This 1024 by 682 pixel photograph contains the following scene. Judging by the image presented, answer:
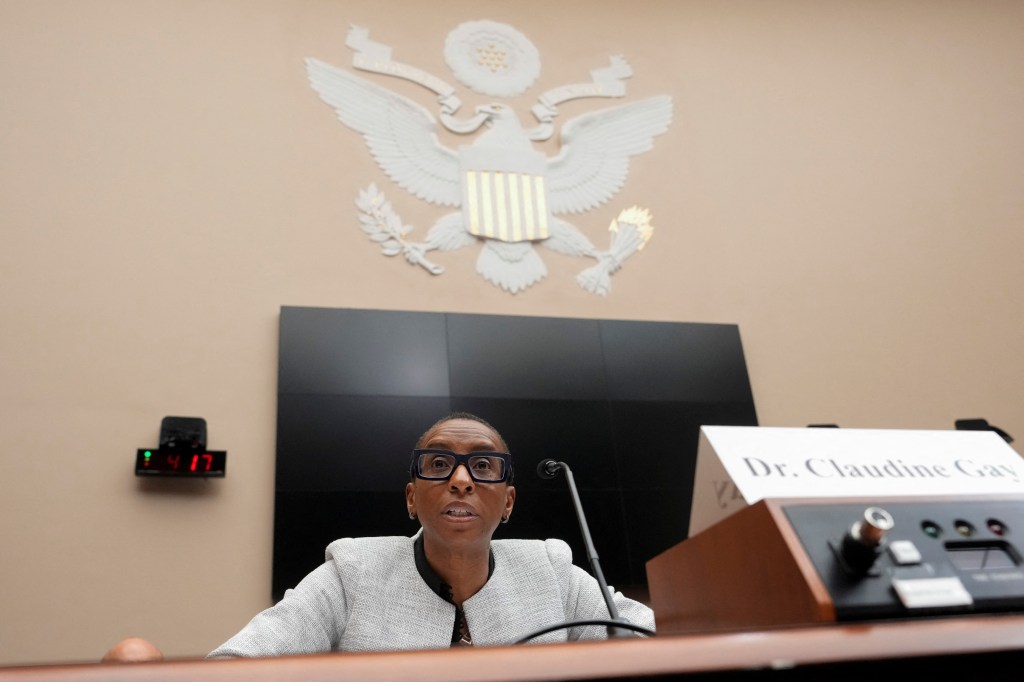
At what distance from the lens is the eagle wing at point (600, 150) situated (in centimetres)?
414

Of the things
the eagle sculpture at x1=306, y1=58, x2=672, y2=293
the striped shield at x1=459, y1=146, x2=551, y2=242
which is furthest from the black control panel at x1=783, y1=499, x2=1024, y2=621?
the striped shield at x1=459, y1=146, x2=551, y2=242

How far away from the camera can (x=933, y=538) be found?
Answer: 2.47ft

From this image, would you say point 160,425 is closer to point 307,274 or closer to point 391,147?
point 307,274

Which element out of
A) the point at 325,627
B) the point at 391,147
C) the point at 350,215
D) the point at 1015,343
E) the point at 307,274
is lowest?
the point at 325,627

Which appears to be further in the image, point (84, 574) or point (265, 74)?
point (265, 74)

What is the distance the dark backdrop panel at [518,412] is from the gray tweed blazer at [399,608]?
171cm

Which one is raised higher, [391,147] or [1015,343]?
[391,147]

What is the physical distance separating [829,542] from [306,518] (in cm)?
264

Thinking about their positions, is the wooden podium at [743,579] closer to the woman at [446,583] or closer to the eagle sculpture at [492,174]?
the woman at [446,583]

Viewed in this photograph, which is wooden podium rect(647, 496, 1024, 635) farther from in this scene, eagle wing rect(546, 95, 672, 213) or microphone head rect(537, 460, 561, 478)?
eagle wing rect(546, 95, 672, 213)

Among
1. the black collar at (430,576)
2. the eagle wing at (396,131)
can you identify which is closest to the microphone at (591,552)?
the black collar at (430,576)

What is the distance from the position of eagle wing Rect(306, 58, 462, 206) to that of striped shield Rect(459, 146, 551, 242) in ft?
0.24

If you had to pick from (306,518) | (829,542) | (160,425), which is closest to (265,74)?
(160,425)

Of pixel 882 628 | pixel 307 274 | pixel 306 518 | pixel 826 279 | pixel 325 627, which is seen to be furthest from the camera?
pixel 826 279
